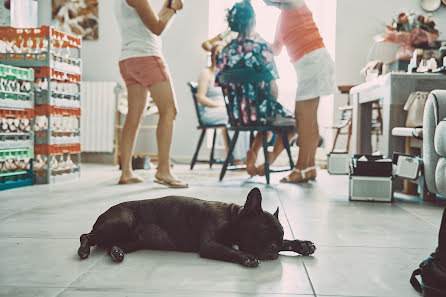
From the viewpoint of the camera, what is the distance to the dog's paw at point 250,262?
138 cm

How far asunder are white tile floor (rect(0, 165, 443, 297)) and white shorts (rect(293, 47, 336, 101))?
3.76 feet

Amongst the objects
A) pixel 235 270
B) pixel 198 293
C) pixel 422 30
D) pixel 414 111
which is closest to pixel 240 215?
pixel 235 270

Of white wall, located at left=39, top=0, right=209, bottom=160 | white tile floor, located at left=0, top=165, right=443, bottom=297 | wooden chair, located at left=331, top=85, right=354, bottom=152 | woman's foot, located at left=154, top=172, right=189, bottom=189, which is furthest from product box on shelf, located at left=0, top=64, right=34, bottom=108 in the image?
wooden chair, located at left=331, top=85, right=354, bottom=152

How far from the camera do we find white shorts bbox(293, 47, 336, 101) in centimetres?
361

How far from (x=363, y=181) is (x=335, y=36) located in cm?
372

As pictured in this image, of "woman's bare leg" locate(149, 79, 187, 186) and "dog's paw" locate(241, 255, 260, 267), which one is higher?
"woman's bare leg" locate(149, 79, 187, 186)

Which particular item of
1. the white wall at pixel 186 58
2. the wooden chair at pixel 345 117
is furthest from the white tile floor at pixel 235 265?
the white wall at pixel 186 58

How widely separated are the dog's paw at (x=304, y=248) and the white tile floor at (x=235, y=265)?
0.03 m

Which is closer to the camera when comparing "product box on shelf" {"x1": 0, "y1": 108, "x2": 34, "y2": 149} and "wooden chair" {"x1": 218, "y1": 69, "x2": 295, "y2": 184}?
"product box on shelf" {"x1": 0, "y1": 108, "x2": 34, "y2": 149}

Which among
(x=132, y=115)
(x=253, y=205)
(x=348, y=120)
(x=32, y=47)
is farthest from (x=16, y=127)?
(x=348, y=120)

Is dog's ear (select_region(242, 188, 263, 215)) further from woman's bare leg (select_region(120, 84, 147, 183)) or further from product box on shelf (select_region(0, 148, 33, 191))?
product box on shelf (select_region(0, 148, 33, 191))

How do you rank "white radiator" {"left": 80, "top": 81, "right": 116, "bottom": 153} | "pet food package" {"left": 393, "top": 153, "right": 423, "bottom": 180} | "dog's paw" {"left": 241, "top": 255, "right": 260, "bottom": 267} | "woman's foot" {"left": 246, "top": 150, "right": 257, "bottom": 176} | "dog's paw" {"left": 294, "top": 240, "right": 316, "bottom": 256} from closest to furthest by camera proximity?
"dog's paw" {"left": 241, "top": 255, "right": 260, "bottom": 267} → "dog's paw" {"left": 294, "top": 240, "right": 316, "bottom": 256} → "pet food package" {"left": 393, "top": 153, "right": 423, "bottom": 180} → "woman's foot" {"left": 246, "top": 150, "right": 257, "bottom": 176} → "white radiator" {"left": 80, "top": 81, "right": 116, "bottom": 153}

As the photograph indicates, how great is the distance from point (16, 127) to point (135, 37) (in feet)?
3.43

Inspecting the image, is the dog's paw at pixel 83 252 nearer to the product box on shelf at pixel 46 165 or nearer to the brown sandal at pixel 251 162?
the product box on shelf at pixel 46 165
